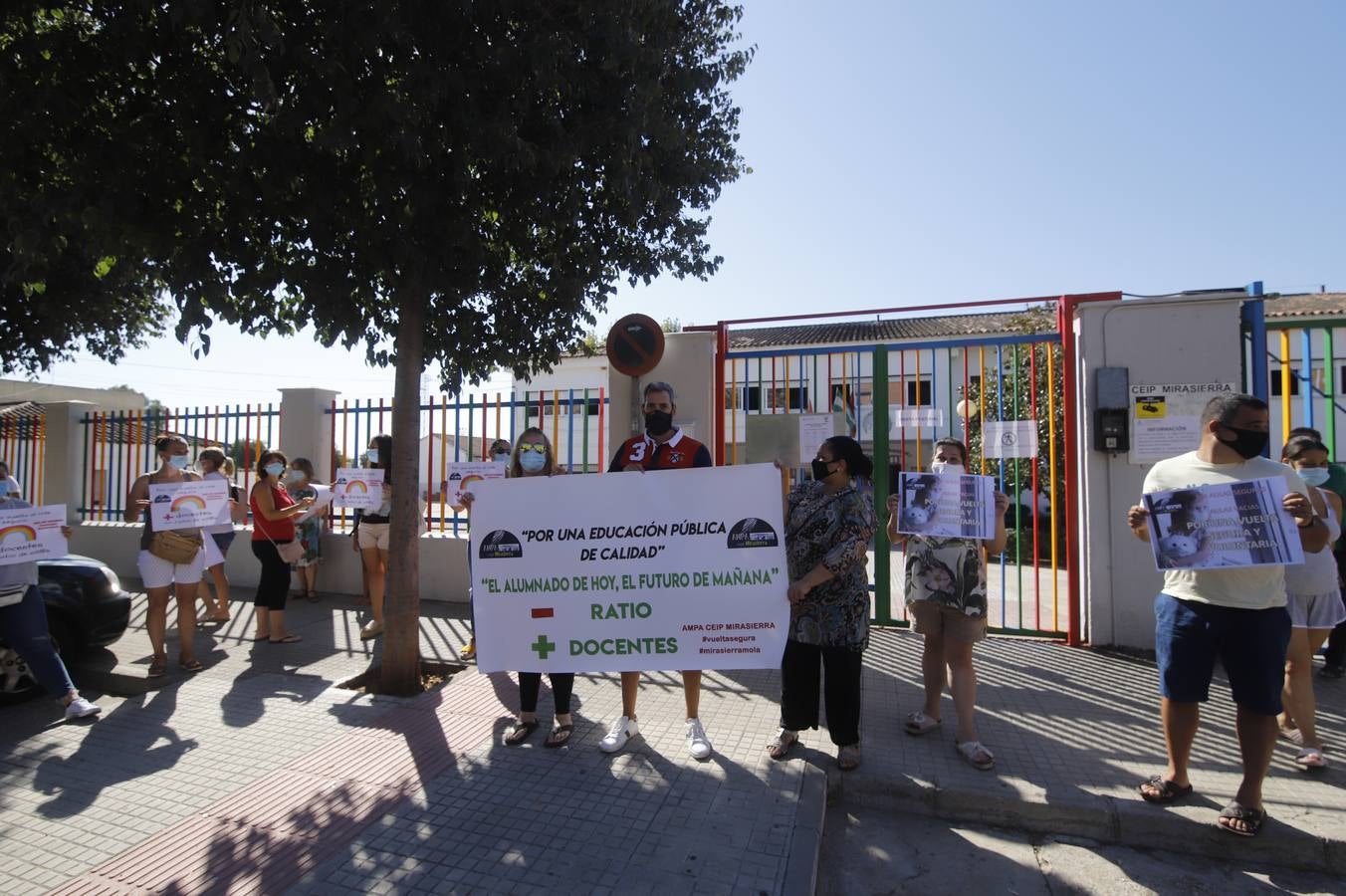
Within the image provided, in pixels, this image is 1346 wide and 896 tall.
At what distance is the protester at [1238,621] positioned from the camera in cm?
316

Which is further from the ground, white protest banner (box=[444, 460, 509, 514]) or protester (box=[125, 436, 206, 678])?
white protest banner (box=[444, 460, 509, 514])

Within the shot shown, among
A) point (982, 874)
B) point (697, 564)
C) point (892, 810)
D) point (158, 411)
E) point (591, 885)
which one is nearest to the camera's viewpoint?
point (591, 885)

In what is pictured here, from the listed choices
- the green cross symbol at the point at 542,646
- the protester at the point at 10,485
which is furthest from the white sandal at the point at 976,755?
the protester at the point at 10,485

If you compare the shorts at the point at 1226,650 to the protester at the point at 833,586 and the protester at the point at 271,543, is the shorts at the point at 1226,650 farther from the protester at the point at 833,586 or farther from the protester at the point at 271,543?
the protester at the point at 271,543

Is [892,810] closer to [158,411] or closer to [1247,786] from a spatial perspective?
[1247,786]

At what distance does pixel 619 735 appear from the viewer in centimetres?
403

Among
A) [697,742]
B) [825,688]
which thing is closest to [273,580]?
[697,742]

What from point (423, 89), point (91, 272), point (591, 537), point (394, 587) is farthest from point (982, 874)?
point (91, 272)

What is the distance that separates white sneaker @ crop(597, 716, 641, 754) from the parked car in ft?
13.7

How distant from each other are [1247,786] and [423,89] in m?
5.59

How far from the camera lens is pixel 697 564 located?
12.7ft

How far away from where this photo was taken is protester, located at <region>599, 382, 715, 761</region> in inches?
159

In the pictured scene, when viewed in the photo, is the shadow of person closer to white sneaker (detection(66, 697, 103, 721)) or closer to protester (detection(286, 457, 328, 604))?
white sneaker (detection(66, 697, 103, 721))

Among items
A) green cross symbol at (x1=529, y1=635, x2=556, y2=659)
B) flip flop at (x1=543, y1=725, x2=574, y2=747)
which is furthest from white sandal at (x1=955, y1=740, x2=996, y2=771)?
green cross symbol at (x1=529, y1=635, x2=556, y2=659)
